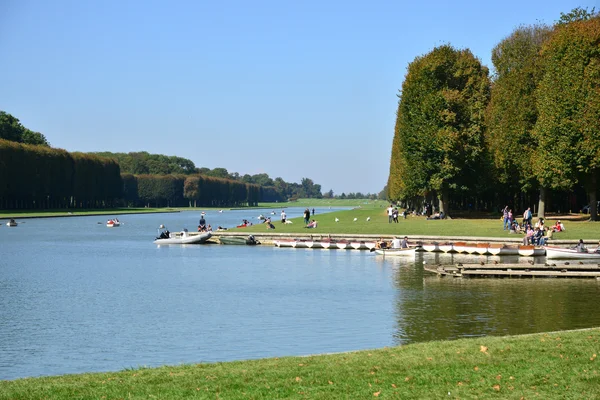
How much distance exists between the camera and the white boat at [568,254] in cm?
4478

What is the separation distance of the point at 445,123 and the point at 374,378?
201 ft

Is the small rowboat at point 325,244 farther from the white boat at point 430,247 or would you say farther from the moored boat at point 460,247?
the moored boat at point 460,247

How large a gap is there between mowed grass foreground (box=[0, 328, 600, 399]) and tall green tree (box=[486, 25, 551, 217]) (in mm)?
53824

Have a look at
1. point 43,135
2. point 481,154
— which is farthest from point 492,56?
point 43,135

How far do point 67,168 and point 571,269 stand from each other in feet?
416

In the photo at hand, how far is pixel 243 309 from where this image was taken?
29688 mm

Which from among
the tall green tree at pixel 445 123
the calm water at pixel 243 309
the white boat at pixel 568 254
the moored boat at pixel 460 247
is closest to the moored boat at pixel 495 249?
the moored boat at pixel 460 247

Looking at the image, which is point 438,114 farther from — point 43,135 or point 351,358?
point 43,135

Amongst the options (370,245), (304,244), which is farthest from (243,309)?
(304,244)

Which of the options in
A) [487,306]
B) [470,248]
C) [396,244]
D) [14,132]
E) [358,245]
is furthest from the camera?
[14,132]

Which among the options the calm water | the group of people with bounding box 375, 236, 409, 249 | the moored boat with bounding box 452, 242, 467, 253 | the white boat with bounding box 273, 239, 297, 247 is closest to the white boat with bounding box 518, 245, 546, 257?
the moored boat with bounding box 452, 242, 467, 253

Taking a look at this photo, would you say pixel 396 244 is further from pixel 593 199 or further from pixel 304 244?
pixel 593 199

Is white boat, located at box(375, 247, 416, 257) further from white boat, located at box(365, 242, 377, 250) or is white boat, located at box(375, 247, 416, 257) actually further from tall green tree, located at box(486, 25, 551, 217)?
tall green tree, located at box(486, 25, 551, 217)

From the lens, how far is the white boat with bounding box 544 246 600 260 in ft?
147
